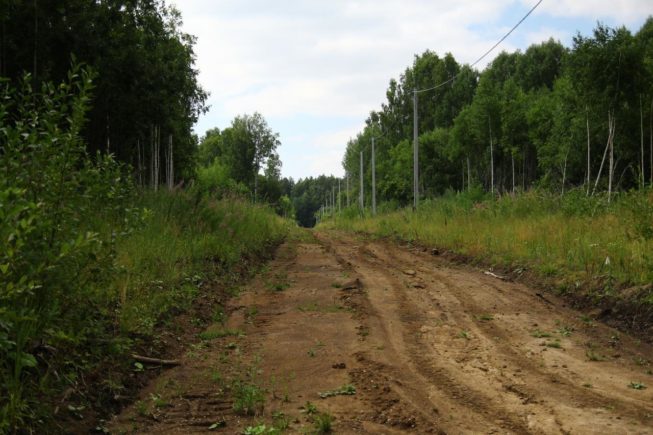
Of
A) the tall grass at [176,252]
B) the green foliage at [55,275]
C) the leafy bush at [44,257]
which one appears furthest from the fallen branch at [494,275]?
the leafy bush at [44,257]

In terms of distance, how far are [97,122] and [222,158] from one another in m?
65.9

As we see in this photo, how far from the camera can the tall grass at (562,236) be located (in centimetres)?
882

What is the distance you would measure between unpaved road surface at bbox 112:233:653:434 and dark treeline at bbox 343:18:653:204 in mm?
4886

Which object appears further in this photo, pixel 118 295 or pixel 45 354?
pixel 118 295

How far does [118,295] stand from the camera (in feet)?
20.4

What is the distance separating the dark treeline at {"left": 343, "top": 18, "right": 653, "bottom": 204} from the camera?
28.1 m

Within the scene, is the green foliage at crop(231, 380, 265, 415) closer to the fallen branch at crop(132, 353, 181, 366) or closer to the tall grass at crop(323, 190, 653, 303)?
the fallen branch at crop(132, 353, 181, 366)

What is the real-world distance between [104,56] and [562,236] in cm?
1207

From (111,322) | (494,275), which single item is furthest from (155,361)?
(494,275)

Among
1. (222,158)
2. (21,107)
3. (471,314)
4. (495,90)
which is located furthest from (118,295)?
(222,158)

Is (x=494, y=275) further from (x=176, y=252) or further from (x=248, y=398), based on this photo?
(x=248, y=398)

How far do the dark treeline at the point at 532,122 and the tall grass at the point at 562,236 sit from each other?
111 cm

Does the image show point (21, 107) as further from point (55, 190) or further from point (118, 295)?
point (118, 295)

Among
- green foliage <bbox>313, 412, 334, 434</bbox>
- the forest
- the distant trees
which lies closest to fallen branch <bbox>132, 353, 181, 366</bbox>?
the forest
